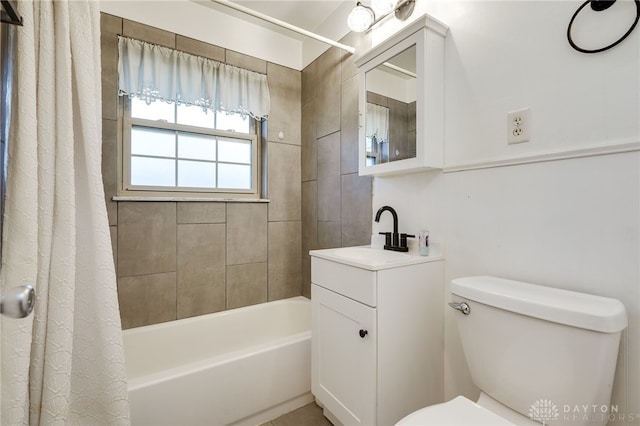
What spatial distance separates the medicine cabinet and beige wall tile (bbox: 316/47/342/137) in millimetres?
421

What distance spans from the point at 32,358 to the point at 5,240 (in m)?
0.36

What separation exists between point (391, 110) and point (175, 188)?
1522mm

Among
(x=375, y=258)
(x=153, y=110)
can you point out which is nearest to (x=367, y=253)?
(x=375, y=258)

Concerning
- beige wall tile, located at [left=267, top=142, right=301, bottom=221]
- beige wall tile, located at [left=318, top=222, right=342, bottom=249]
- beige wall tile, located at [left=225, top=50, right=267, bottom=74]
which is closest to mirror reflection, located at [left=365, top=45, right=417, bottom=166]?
beige wall tile, located at [left=318, top=222, right=342, bottom=249]

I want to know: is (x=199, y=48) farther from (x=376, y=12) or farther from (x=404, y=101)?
(x=404, y=101)

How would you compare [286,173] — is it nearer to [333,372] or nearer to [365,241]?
[365,241]

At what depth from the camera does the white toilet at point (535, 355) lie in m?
0.78

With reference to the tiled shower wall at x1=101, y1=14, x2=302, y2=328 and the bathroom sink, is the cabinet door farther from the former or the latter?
the tiled shower wall at x1=101, y1=14, x2=302, y2=328

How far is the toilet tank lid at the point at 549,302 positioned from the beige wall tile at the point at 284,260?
1.56 metres

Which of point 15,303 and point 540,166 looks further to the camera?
point 540,166

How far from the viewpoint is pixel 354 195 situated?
192cm

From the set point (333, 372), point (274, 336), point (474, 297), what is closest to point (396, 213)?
point (474, 297)

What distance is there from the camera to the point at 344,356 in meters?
1.32

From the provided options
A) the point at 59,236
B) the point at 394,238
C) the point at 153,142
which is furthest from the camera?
the point at 153,142
